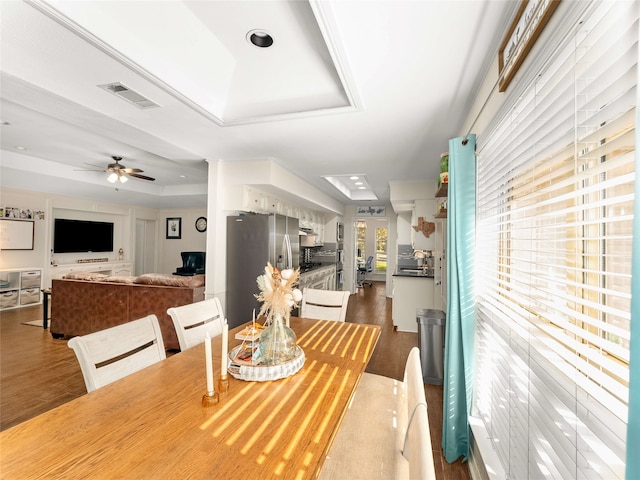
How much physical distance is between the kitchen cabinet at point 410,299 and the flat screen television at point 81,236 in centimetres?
716

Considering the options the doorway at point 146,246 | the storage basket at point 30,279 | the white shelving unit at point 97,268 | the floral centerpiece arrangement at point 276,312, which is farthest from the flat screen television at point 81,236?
the floral centerpiece arrangement at point 276,312

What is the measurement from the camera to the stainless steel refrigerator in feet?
13.2

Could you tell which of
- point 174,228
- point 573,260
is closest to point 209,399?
point 573,260

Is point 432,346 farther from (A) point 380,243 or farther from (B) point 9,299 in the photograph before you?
(A) point 380,243

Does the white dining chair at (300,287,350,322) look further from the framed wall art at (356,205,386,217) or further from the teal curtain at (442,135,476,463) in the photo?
the framed wall art at (356,205,386,217)

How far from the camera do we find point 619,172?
81cm

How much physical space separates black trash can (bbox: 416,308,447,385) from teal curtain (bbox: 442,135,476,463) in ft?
3.65

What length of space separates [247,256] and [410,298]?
2.64m

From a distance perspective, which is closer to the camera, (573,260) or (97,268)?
(573,260)

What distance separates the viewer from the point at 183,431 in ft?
3.30

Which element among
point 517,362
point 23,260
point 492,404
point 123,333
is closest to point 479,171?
point 517,362

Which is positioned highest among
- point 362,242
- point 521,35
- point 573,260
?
point 521,35

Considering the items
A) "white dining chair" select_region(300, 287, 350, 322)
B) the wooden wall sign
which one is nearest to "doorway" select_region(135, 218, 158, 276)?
"white dining chair" select_region(300, 287, 350, 322)

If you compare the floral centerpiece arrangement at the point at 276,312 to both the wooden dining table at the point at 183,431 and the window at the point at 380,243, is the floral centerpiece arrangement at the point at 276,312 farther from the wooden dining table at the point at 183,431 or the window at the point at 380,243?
the window at the point at 380,243
